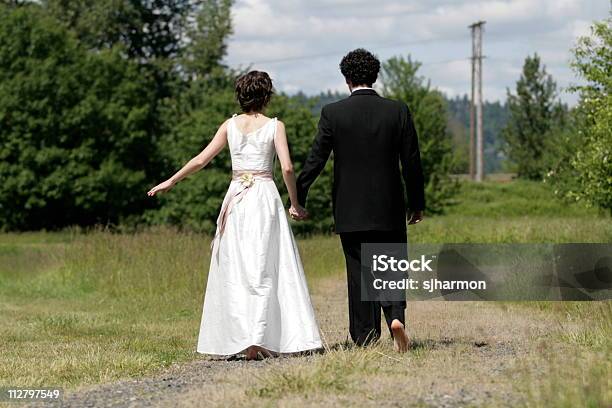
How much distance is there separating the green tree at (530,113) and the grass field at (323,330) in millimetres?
45078

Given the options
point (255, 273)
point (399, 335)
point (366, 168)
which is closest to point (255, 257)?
point (255, 273)

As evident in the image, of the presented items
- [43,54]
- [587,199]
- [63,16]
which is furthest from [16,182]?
[587,199]

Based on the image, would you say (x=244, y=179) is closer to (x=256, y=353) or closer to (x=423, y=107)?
(x=256, y=353)

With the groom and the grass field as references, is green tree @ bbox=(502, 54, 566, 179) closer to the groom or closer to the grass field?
the grass field

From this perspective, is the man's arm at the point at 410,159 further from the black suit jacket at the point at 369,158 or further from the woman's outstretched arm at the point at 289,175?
the woman's outstretched arm at the point at 289,175

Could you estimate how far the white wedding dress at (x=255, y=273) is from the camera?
848cm

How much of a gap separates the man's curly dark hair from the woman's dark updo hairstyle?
0.64 meters

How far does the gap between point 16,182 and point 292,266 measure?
3699 cm

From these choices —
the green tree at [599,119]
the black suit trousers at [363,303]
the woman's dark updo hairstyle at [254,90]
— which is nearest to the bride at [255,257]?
the woman's dark updo hairstyle at [254,90]

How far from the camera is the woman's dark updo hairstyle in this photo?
8516 mm

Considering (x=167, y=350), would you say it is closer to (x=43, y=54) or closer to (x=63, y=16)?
(x=43, y=54)

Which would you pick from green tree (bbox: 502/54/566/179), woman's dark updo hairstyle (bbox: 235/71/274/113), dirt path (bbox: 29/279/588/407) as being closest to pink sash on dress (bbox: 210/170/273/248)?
woman's dark updo hairstyle (bbox: 235/71/274/113)

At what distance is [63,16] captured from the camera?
55344mm

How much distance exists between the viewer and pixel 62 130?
45.8m
